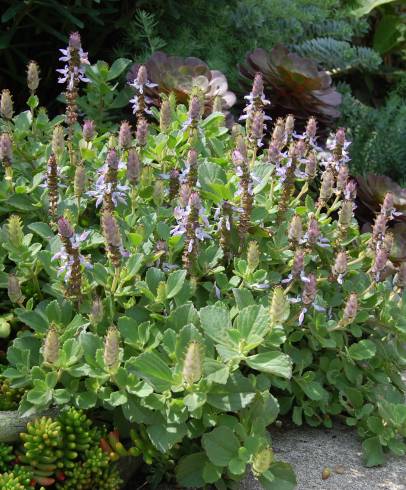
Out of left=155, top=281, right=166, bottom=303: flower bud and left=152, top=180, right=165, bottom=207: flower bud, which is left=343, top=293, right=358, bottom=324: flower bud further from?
left=152, top=180, right=165, bottom=207: flower bud

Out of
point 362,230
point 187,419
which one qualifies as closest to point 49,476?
point 187,419

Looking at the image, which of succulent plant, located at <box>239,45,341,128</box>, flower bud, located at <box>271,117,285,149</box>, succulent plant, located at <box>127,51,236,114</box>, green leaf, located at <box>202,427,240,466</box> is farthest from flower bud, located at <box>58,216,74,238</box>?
succulent plant, located at <box>239,45,341,128</box>

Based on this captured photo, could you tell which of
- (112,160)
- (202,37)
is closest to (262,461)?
(112,160)

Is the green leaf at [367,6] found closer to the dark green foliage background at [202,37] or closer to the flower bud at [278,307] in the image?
the dark green foliage background at [202,37]

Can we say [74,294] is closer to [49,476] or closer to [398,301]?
[49,476]

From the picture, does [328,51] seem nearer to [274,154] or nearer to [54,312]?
[274,154]

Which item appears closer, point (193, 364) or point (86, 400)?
point (193, 364)

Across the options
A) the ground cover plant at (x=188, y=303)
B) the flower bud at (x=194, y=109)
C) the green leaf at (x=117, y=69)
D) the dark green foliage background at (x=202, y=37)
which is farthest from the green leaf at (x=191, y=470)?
the dark green foliage background at (x=202, y=37)

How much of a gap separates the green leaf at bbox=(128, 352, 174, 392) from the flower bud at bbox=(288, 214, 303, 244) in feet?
1.62

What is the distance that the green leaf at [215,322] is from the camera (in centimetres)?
168

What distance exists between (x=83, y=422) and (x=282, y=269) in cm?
76

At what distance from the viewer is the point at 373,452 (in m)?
1.98

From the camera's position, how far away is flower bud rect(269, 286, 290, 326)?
1.67m

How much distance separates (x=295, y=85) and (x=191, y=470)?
173 cm
